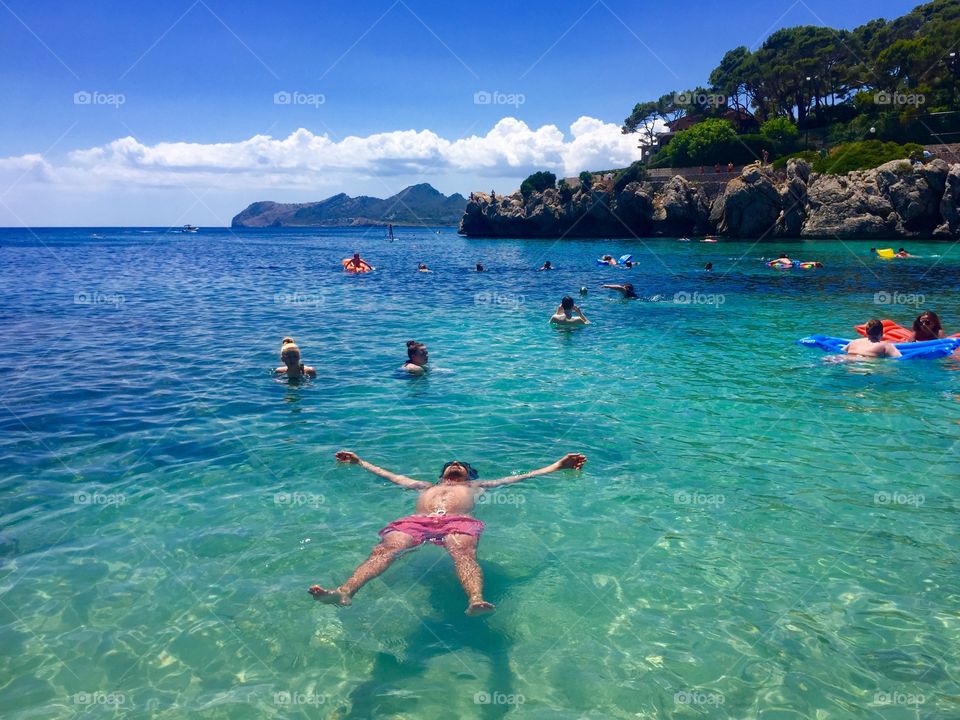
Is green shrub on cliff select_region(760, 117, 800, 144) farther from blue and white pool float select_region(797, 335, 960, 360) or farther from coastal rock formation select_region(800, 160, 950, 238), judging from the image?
blue and white pool float select_region(797, 335, 960, 360)

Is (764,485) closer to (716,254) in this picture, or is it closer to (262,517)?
(262,517)

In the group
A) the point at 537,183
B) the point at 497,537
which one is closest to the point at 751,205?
the point at 537,183

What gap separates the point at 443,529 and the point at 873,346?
13.9 m

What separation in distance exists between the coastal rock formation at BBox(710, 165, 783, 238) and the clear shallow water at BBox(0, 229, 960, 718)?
2167 inches

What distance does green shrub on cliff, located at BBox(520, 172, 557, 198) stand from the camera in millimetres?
99250

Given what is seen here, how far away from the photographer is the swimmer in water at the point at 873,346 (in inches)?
607

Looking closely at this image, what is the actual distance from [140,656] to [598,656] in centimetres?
417

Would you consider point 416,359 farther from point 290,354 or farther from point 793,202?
point 793,202

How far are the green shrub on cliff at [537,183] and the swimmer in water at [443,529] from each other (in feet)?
312

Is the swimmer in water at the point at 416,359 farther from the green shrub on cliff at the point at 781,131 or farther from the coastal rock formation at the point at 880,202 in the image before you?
the green shrub on cliff at the point at 781,131

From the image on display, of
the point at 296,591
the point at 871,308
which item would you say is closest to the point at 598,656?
the point at 296,591

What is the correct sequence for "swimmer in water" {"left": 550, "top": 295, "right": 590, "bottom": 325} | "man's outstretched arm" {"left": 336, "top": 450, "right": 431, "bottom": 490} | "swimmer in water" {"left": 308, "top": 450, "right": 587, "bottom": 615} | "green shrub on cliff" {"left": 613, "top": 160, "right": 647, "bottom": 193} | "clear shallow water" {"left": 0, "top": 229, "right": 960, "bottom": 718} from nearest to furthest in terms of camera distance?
"clear shallow water" {"left": 0, "top": 229, "right": 960, "bottom": 718}
"swimmer in water" {"left": 308, "top": 450, "right": 587, "bottom": 615}
"man's outstretched arm" {"left": 336, "top": 450, "right": 431, "bottom": 490}
"swimmer in water" {"left": 550, "top": 295, "right": 590, "bottom": 325}
"green shrub on cliff" {"left": 613, "top": 160, "right": 647, "bottom": 193}

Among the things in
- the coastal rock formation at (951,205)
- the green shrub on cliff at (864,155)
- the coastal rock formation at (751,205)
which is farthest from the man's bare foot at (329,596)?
the green shrub on cliff at (864,155)

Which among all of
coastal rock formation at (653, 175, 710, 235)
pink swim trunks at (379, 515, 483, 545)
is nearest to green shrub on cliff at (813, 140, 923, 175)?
coastal rock formation at (653, 175, 710, 235)
